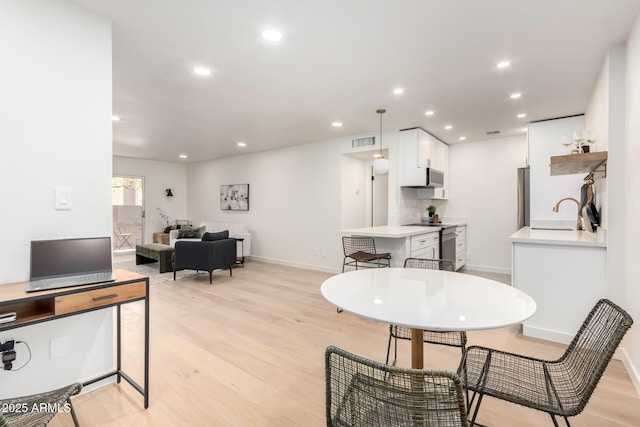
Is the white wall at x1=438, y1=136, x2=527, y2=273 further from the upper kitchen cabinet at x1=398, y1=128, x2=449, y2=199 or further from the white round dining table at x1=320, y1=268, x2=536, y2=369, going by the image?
the white round dining table at x1=320, y1=268, x2=536, y2=369

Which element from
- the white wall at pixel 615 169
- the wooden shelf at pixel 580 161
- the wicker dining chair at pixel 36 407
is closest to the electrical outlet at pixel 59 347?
the wicker dining chair at pixel 36 407

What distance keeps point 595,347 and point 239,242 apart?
6134mm

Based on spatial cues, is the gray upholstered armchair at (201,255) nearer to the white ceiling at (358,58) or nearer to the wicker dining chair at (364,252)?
the white ceiling at (358,58)

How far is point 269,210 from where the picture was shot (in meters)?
7.02

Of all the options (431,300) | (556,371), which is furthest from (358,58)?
(556,371)

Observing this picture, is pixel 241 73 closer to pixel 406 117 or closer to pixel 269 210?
pixel 406 117

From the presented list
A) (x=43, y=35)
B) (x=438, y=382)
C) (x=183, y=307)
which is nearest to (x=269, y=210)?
(x=183, y=307)

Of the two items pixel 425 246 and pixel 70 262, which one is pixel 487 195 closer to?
pixel 425 246

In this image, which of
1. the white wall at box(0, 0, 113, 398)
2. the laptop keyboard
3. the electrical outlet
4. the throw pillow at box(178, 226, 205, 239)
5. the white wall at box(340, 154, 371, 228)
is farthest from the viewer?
the throw pillow at box(178, 226, 205, 239)

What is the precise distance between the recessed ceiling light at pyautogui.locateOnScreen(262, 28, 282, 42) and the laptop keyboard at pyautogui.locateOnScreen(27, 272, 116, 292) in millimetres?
2012

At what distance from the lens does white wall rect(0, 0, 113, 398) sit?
5.80ft

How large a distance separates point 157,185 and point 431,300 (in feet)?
28.8

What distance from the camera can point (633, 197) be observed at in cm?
226

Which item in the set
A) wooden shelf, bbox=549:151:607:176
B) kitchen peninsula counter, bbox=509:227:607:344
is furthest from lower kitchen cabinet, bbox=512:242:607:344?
wooden shelf, bbox=549:151:607:176
